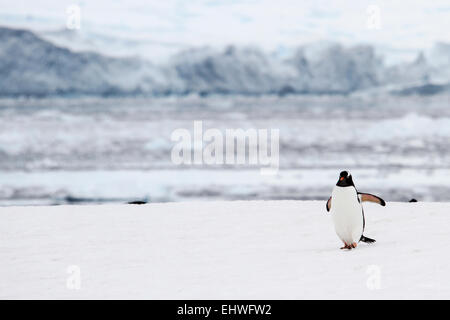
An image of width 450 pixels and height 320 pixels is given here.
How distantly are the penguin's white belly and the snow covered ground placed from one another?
14 cm

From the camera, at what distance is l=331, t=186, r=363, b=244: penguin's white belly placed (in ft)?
15.8

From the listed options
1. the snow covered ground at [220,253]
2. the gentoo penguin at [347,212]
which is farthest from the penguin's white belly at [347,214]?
the snow covered ground at [220,253]

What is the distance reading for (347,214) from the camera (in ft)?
15.8

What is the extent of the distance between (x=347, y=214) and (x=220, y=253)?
0.97 metres

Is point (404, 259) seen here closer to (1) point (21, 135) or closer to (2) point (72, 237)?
(2) point (72, 237)

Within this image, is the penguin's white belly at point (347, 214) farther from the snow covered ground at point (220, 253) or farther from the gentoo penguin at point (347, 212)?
the snow covered ground at point (220, 253)

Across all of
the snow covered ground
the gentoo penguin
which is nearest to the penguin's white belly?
the gentoo penguin

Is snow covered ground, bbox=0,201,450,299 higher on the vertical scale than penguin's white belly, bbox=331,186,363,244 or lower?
lower

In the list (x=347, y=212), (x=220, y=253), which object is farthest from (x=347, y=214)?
(x=220, y=253)

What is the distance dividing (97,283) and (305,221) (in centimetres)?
284

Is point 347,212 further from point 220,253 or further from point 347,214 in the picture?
point 220,253

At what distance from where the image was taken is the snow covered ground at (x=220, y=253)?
3.66m

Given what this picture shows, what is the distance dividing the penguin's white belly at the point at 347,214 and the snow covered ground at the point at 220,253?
14 cm

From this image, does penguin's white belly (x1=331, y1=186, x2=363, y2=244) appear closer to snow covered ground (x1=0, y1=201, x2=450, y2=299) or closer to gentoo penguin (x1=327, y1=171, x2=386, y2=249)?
gentoo penguin (x1=327, y1=171, x2=386, y2=249)
